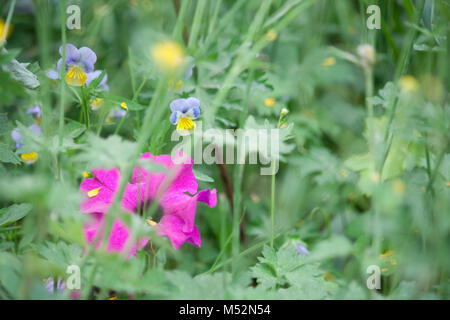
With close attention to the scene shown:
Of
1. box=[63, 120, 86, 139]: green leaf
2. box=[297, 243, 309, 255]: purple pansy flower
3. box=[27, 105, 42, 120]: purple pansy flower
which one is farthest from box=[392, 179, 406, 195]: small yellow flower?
box=[27, 105, 42, 120]: purple pansy flower

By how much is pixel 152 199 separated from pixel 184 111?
0.64 feet

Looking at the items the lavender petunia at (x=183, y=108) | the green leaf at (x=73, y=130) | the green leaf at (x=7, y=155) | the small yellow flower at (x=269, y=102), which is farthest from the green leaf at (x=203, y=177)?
the small yellow flower at (x=269, y=102)

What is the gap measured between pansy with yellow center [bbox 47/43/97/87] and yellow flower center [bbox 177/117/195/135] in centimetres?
21

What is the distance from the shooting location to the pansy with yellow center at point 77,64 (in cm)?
93

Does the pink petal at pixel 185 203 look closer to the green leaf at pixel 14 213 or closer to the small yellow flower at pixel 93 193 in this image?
the small yellow flower at pixel 93 193

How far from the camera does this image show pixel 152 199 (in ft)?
2.97

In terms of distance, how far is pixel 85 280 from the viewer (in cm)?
72

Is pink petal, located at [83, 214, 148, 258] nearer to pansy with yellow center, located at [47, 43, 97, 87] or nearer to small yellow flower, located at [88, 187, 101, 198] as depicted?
small yellow flower, located at [88, 187, 101, 198]

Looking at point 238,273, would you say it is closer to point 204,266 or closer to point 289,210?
point 204,266

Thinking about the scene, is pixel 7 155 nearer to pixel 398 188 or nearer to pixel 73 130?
pixel 73 130

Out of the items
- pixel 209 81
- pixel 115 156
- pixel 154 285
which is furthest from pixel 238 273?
pixel 209 81

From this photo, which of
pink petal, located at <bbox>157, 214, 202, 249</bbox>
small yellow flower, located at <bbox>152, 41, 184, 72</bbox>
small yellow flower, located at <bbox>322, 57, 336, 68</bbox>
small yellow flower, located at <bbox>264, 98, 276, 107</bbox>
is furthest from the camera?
small yellow flower, located at <bbox>322, 57, 336, 68</bbox>

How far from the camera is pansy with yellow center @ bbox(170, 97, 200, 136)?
94 cm

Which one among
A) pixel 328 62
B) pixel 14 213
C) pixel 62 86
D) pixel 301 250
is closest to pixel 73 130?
pixel 62 86
